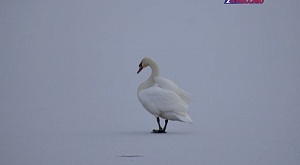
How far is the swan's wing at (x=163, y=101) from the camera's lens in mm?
8922

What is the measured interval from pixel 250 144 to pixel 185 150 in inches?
31.6

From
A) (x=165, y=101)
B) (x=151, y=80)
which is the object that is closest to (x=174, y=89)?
(x=165, y=101)

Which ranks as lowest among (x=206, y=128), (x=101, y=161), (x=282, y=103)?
(x=101, y=161)

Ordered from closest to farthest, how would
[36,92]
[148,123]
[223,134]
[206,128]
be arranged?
[223,134], [206,128], [148,123], [36,92]

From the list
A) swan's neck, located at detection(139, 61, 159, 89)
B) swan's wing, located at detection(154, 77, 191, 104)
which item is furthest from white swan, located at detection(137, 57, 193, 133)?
swan's neck, located at detection(139, 61, 159, 89)

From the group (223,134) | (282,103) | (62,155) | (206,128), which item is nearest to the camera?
(62,155)

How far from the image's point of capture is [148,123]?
410 inches

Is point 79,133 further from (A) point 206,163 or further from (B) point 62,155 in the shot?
(A) point 206,163

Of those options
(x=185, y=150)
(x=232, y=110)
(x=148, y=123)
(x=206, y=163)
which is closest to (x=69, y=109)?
(x=148, y=123)

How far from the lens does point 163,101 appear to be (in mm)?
8984

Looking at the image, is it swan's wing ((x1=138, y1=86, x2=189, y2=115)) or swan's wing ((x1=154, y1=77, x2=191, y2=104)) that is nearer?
swan's wing ((x1=138, y1=86, x2=189, y2=115))

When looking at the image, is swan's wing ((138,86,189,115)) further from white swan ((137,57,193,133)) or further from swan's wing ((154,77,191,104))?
swan's wing ((154,77,191,104))

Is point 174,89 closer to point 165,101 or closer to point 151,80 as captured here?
point 165,101

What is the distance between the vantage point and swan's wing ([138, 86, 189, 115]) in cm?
892
